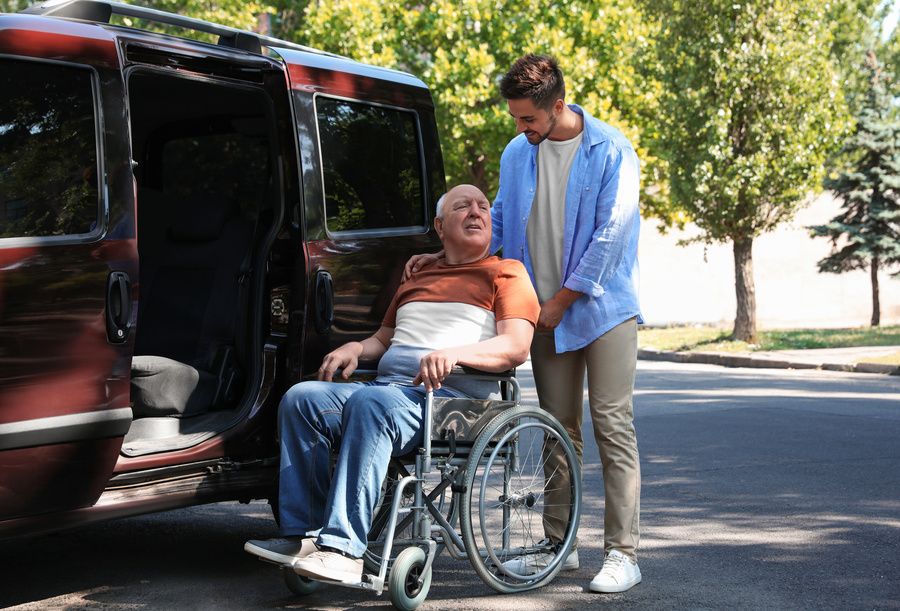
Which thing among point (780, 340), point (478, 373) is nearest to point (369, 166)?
point (478, 373)

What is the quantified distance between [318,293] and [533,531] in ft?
4.50

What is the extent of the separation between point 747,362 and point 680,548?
14303mm

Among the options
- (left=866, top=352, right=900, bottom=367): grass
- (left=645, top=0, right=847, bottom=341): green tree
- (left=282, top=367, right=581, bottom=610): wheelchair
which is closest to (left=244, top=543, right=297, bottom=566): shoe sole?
(left=282, top=367, right=581, bottom=610): wheelchair

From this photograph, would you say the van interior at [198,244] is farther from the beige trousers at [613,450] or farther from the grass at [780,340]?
the grass at [780,340]

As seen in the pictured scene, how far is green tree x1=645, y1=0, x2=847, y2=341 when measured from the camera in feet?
73.1

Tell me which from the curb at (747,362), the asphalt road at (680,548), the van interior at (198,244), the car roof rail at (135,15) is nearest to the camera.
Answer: the car roof rail at (135,15)

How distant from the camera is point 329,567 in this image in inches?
172

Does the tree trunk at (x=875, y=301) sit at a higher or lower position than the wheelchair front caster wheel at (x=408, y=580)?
higher

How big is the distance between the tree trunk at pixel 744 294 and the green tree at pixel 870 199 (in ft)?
25.0

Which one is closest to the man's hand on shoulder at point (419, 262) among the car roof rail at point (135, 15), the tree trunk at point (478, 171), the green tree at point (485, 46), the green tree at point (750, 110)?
the car roof rail at point (135, 15)

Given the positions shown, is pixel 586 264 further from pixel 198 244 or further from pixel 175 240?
pixel 175 240

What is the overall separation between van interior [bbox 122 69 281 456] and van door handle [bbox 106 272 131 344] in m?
0.70

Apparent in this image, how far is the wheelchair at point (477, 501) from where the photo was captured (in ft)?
15.2

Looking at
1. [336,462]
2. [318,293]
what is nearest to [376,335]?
[318,293]
